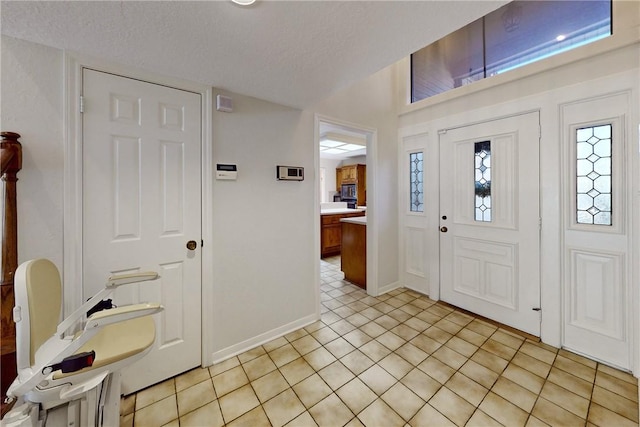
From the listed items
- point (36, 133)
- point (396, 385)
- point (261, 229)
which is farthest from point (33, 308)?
point (396, 385)

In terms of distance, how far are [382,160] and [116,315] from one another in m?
2.90

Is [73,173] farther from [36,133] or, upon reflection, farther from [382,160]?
[382,160]

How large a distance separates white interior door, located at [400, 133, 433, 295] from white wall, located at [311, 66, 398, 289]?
11cm

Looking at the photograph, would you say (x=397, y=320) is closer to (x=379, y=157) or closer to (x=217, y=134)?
(x=379, y=157)

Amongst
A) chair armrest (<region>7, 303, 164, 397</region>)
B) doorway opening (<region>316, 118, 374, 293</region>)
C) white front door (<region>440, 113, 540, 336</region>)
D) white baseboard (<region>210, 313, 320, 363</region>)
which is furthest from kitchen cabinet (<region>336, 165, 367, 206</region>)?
chair armrest (<region>7, 303, 164, 397</region>)

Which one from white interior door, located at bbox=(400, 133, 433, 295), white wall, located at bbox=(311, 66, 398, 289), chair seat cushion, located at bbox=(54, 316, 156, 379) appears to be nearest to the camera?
chair seat cushion, located at bbox=(54, 316, 156, 379)

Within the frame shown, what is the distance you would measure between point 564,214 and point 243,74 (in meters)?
2.74

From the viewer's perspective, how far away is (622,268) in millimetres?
1830

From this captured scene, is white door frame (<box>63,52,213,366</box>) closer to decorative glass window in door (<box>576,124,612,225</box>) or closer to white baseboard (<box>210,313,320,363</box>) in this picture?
white baseboard (<box>210,313,320,363</box>)

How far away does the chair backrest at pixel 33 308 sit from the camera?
1.00 metres

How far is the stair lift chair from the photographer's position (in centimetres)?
99

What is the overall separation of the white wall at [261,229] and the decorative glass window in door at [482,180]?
1.72m

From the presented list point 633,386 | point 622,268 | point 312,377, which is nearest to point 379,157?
point 622,268

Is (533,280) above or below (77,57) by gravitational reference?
below
